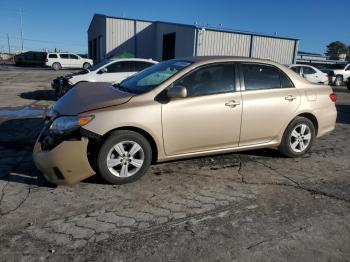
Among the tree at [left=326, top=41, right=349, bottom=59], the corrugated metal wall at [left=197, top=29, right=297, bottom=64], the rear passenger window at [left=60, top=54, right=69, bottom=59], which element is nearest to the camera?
the corrugated metal wall at [left=197, top=29, right=297, bottom=64]

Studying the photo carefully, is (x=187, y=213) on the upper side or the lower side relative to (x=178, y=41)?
lower

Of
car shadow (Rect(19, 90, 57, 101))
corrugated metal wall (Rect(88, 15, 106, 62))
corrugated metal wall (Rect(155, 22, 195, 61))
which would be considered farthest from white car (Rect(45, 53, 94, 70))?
car shadow (Rect(19, 90, 57, 101))

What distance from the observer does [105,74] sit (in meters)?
11.9

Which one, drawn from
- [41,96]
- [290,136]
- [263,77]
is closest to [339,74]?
[41,96]

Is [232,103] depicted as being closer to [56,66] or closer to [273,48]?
[273,48]

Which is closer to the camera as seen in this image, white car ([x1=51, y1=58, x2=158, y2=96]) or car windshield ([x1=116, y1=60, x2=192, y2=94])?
car windshield ([x1=116, y1=60, x2=192, y2=94])

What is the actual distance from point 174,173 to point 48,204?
1.74 metres

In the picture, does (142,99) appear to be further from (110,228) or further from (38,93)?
(38,93)

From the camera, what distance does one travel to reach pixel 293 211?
3.93m

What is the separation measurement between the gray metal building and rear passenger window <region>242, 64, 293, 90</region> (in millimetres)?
23352

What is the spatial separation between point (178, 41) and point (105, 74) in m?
20.1

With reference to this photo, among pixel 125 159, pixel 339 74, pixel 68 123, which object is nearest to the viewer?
pixel 68 123

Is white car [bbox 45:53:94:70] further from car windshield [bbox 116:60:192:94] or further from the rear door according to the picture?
the rear door

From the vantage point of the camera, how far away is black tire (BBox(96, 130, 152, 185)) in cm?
422
